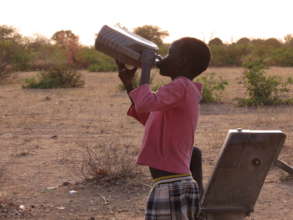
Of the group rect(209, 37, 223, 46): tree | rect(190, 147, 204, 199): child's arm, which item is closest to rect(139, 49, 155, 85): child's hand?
rect(190, 147, 204, 199): child's arm

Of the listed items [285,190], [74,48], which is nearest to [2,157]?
[285,190]

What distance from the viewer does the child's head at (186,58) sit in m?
2.98

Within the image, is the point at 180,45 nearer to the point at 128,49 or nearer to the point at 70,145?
the point at 128,49

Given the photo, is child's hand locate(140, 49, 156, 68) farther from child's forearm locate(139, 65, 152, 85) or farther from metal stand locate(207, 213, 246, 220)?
metal stand locate(207, 213, 246, 220)

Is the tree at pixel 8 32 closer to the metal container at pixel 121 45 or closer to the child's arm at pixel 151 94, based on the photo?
the metal container at pixel 121 45

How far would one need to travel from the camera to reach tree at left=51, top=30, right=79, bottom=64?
36.1 m

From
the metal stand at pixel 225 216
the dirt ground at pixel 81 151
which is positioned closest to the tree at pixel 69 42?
the dirt ground at pixel 81 151

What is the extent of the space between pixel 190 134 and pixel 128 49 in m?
0.53

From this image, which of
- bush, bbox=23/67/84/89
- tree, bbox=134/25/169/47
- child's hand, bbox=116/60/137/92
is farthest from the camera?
tree, bbox=134/25/169/47

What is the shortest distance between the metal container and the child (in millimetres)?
44

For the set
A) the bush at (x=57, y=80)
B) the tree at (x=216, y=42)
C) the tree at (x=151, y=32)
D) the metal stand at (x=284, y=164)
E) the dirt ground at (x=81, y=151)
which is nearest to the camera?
the metal stand at (x=284, y=164)

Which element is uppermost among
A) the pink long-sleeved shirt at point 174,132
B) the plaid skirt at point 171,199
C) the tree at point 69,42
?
the tree at point 69,42

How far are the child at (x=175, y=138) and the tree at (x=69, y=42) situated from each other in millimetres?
29213

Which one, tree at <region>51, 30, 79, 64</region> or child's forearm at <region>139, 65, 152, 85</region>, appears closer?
child's forearm at <region>139, 65, 152, 85</region>
